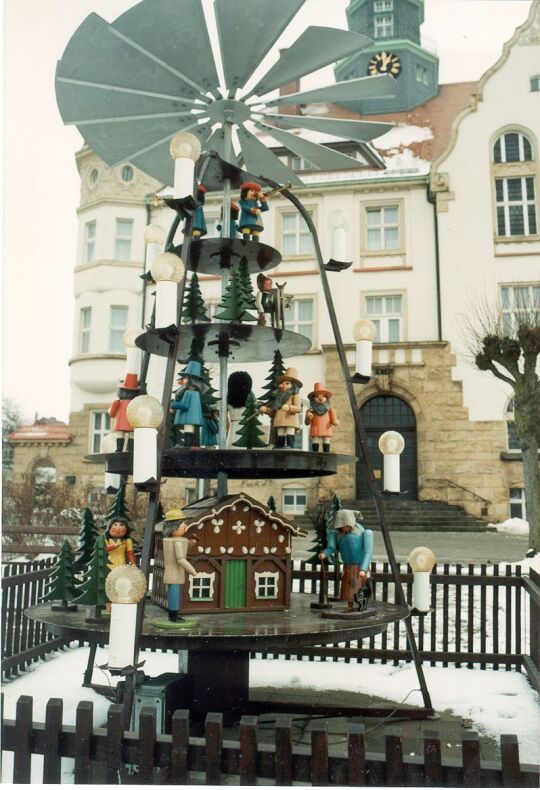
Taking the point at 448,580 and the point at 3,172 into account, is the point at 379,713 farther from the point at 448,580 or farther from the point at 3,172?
the point at 3,172

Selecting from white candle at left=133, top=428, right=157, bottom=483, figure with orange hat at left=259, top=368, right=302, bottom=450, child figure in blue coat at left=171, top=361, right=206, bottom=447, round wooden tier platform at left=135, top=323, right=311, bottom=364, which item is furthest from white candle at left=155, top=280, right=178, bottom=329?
figure with orange hat at left=259, top=368, right=302, bottom=450

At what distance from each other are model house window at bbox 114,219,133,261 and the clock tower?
6.82 m

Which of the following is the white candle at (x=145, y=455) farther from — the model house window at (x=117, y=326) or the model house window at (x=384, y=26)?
the model house window at (x=384, y=26)

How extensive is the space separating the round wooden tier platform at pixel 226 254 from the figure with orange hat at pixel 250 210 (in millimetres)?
198

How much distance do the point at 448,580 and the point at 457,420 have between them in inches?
348

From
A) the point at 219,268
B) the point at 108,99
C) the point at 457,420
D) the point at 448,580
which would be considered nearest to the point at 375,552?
the point at 457,420

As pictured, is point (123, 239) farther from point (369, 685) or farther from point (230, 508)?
point (230, 508)

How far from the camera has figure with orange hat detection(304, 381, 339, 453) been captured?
4223 millimetres

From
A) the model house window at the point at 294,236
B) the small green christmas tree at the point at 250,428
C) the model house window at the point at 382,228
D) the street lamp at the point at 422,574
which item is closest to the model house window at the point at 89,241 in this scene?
the model house window at the point at 294,236

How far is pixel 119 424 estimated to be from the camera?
174 inches

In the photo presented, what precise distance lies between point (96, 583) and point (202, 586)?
59cm

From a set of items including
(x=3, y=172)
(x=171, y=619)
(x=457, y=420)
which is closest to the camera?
(x=171, y=619)

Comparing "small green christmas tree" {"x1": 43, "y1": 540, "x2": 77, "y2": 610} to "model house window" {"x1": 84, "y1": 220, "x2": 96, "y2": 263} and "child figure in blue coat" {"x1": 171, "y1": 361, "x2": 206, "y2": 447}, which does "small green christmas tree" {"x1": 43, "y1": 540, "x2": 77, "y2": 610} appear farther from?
"model house window" {"x1": 84, "y1": 220, "x2": 96, "y2": 263}

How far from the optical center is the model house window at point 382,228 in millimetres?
16141
